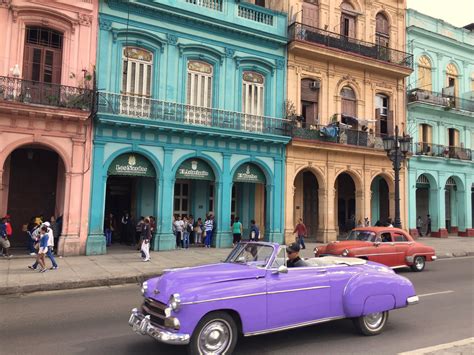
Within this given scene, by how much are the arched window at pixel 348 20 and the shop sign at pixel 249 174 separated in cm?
977

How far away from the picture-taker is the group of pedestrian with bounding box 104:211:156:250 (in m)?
17.7

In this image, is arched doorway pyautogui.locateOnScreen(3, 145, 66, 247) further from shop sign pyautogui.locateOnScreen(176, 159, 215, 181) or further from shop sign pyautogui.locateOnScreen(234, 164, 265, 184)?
shop sign pyautogui.locateOnScreen(234, 164, 265, 184)

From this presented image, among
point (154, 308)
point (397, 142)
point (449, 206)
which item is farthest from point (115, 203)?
point (449, 206)

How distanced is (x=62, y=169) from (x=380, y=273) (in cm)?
1420

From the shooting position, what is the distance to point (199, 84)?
18.4 meters

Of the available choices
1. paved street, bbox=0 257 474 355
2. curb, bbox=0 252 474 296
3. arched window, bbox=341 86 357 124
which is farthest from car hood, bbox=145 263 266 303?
arched window, bbox=341 86 357 124

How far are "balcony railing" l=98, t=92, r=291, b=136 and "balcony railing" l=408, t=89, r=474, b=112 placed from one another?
393 inches

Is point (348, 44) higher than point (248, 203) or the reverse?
higher

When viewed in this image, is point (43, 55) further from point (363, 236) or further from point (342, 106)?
point (342, 106)

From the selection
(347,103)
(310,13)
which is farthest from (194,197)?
(310,13)

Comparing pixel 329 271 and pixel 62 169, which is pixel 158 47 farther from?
pixel 329 271

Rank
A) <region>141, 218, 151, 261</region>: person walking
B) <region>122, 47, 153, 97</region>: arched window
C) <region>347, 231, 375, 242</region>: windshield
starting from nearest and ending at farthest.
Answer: <region>347, 231, 375, 242</region>: windshield < <region>141, 218, 151, 261</region>: person walking < <region>122, 47, 153, 97</region>: arched window

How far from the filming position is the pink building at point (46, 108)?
1446 centimetres

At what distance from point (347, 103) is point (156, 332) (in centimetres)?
2013
